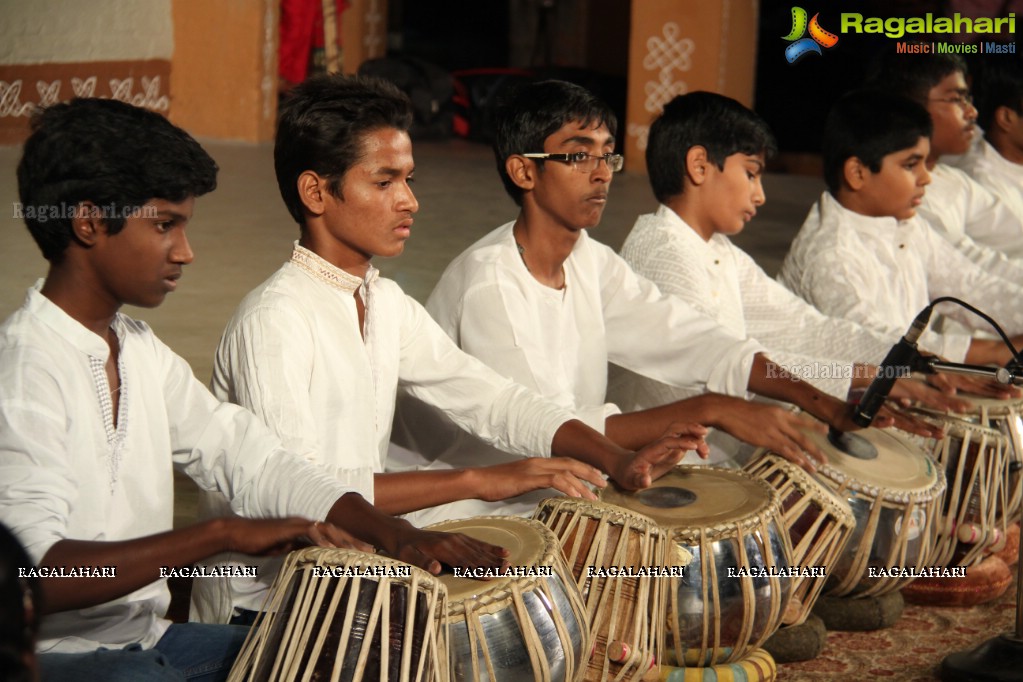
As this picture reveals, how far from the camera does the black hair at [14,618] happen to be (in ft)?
4.10

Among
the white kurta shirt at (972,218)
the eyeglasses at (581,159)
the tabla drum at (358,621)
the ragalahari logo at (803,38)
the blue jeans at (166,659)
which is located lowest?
the blue jeans at (166,659)

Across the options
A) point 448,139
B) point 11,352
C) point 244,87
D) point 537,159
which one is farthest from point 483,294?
point 448,139

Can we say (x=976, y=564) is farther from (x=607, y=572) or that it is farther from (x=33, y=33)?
(x=33, y=33)

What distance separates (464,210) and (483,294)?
16.5 feet

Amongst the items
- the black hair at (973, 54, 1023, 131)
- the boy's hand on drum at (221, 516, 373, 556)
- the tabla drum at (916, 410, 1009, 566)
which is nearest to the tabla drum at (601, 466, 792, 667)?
the boy's hand on drum at (221, 516, 373, 556)

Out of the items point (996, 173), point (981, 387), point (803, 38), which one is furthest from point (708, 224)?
point (803, 38)

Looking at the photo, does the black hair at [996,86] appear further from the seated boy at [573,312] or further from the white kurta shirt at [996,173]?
the seated boy at [573,312]

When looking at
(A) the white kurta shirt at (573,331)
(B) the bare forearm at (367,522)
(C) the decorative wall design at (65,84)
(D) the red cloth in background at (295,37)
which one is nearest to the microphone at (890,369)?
(A) the white kurta shirt at (573,331)

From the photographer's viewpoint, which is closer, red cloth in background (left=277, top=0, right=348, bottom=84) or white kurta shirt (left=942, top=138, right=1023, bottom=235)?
white kurta shirt (left=942, top=138, right=1023, bottom=235)

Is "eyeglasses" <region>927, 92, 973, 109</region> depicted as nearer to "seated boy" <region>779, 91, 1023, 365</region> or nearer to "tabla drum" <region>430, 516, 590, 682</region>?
"seated boy" <region>779, 91, 1023, 365</region>

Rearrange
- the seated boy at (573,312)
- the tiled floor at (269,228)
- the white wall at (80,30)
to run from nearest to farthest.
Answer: the seated boy at (573,312) < the tiled floor at (269,228) < the white wall at (80,30)

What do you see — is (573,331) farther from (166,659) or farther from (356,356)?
(166,659)

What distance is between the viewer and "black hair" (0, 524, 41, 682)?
125 centimetres

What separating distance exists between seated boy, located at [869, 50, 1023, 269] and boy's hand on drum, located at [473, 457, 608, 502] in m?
2.80
